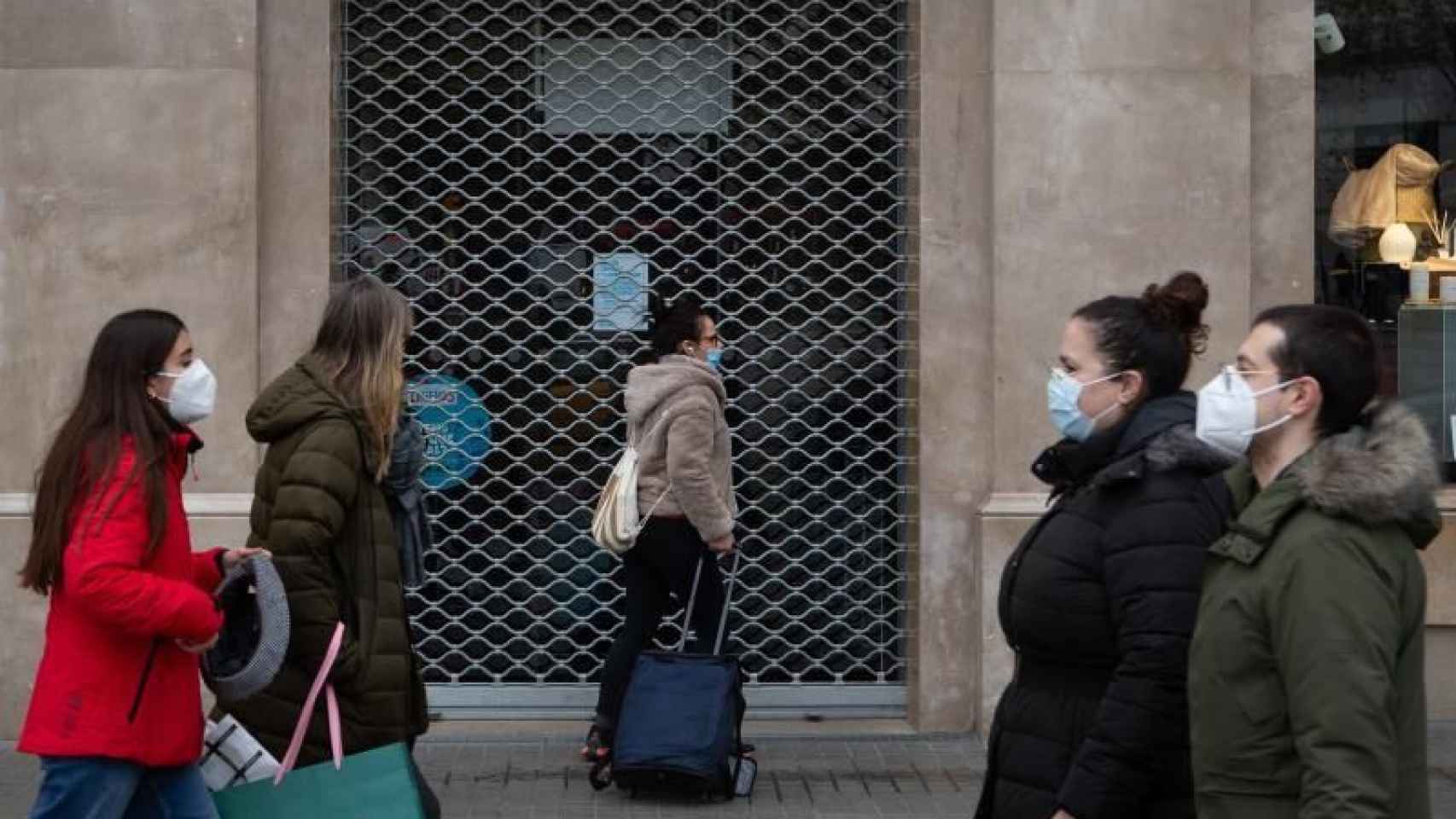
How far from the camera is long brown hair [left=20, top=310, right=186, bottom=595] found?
4.70 metres

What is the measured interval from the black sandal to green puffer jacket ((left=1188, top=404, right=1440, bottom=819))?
14.5 ft

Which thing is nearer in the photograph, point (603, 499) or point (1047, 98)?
point (603, 499)

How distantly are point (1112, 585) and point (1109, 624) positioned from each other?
0.09m

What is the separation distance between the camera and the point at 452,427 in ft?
29.7

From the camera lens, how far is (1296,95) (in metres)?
8.92

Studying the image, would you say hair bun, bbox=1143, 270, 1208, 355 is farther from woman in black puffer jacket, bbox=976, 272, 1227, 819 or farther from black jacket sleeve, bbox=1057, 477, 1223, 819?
black jacket sleeve, bbox=1057, 477, 1223, 819

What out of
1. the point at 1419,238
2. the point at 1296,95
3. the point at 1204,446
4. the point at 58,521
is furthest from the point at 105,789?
the point at 1419,238

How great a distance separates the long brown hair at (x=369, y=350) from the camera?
5.48 metres

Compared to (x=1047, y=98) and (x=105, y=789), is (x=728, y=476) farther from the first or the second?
(x=105, y=789)

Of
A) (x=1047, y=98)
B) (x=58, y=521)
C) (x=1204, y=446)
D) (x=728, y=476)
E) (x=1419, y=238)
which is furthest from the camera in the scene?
(x=1419, y=238)

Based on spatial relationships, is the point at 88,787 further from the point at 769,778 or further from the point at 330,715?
the point at 769,778

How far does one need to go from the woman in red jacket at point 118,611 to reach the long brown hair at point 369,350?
2.29ft

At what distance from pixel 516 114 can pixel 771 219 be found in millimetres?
1146

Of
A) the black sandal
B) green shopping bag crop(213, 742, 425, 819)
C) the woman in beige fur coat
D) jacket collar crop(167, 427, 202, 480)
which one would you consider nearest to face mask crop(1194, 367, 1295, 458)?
green shopping bag crop(213, 742, 425, 819)
